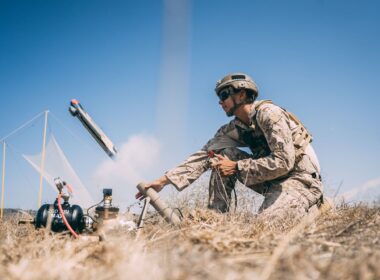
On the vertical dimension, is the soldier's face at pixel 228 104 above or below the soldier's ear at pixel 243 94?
below

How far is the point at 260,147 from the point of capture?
447 centimetres

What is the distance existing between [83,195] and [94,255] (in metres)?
2.75

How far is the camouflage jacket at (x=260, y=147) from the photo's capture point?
382 centimetres

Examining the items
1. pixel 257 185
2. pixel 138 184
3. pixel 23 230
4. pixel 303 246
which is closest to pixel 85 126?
pixel 138 184

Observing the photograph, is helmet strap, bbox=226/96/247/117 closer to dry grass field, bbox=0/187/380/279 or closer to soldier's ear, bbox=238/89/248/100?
soldier's ear, bbox=238/89/248/100

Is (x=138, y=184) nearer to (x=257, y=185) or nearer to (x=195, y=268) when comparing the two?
(x=257, y=185)

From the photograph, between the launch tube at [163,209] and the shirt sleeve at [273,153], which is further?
the shirt sleeve at [273,153]

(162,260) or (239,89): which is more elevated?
(239,89)

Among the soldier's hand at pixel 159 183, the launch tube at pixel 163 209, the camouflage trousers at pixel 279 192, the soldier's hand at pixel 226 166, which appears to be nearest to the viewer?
the launch tube at pixel 163 209

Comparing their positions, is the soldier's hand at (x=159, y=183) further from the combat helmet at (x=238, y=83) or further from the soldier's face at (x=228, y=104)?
the combat helmet at (x=238, y=83)

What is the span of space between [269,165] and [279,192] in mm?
371

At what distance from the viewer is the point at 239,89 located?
441 cm

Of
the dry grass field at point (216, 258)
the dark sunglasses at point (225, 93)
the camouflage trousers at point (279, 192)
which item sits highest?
the dark sunglasses at point (225, 93)

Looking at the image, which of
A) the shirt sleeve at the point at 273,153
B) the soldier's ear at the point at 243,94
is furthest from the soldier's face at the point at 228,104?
the shirt sleeve at the point at 273,153
